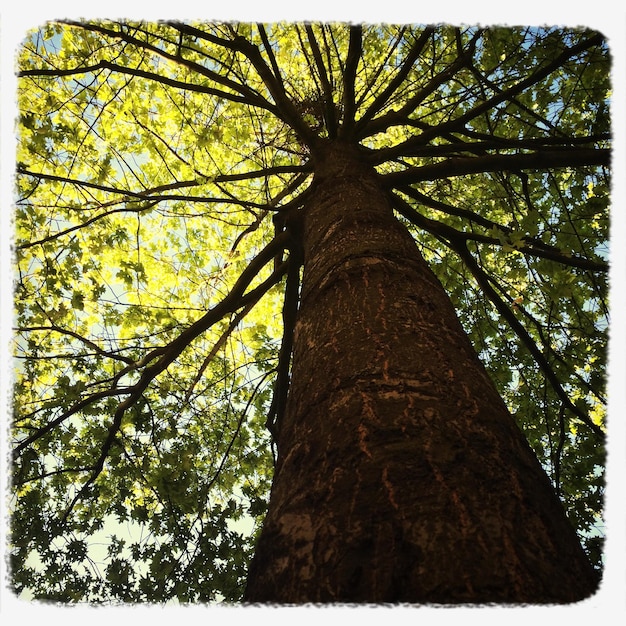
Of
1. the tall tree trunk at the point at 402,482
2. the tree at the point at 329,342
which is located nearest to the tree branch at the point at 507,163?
the tree at the point at 329,342

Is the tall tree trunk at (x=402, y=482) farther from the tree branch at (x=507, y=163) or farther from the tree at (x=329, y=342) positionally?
the tree branch at (x=507, y=163)

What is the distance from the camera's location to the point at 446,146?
132 inches

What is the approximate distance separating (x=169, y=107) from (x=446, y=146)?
3630 mm

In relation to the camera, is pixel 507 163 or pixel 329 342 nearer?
pixel 329 342

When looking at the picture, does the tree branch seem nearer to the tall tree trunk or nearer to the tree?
the tree

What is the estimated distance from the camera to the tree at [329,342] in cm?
83

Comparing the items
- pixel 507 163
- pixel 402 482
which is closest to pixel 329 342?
pixel 402 482

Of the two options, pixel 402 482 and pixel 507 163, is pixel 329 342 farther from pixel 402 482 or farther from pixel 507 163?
pixel 507 163

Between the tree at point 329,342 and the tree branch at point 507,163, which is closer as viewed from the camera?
the tree at point 329,342

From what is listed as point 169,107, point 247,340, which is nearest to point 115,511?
point 247,340

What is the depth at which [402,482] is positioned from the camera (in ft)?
2.77

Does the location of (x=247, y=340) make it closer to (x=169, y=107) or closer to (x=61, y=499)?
(x=61, y=499)

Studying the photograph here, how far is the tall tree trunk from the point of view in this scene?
28.0 inches

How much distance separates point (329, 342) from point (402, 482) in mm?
599
